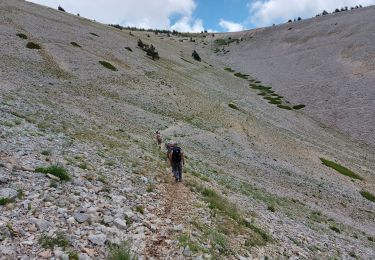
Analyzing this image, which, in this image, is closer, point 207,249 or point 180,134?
point 207,249

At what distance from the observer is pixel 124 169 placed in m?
21.2

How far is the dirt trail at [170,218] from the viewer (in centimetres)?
1371

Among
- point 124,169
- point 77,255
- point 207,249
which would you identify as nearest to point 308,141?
point 124,169

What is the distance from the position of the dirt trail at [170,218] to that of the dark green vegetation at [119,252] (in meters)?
0.85

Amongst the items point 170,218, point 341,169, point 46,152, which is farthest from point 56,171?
point 341,169

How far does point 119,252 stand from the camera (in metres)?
12.3

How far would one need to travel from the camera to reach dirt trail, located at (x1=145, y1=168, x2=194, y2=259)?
45.0ft

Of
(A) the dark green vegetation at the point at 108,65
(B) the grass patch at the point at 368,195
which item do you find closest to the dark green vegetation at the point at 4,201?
(B) the grass patch at the point at 368,195

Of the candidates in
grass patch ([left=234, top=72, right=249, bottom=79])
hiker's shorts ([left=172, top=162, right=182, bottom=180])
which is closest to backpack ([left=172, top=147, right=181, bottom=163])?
hiker's shorts ([left=172, top=162, right=182, bottom=180])

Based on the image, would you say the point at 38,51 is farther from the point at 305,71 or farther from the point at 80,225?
the point at 305,71

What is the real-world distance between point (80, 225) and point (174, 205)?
5.63 meters

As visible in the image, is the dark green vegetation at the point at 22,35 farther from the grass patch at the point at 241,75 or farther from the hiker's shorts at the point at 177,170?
the grass patch at the point at 241,75

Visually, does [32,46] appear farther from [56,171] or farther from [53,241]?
[53,241]

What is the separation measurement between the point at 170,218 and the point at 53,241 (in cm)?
562
